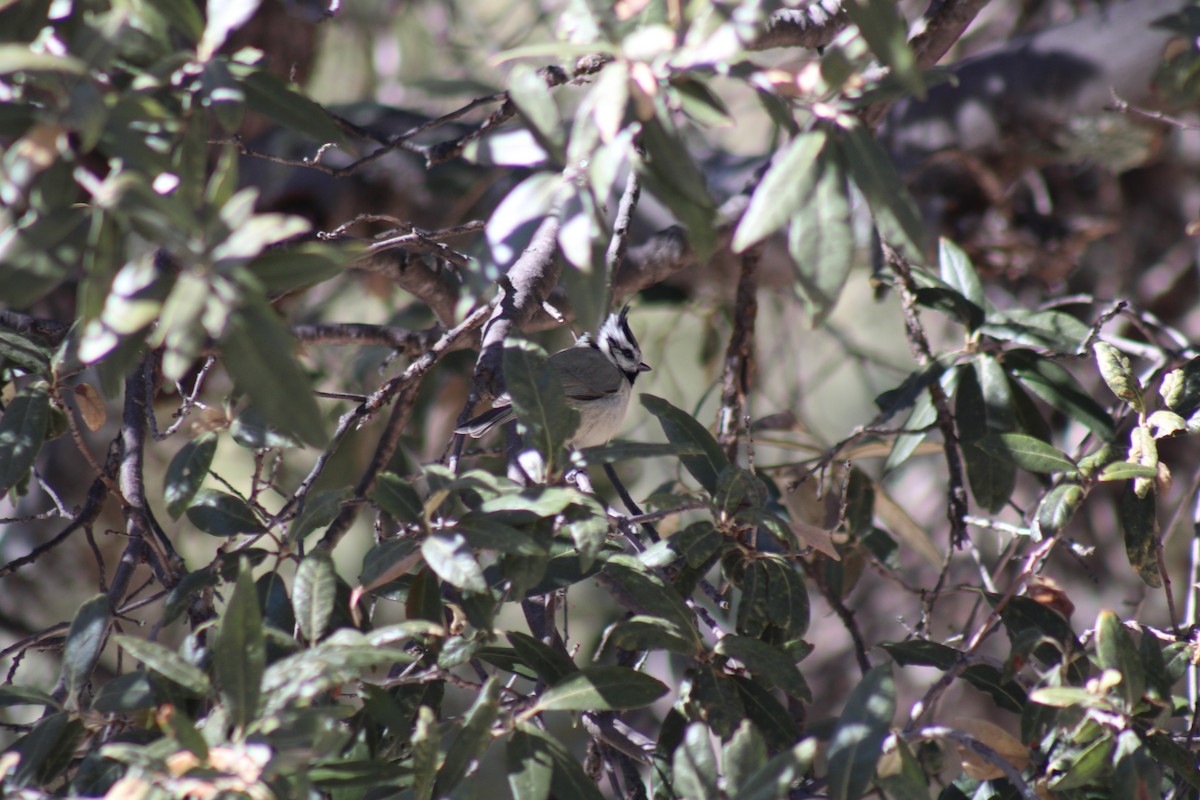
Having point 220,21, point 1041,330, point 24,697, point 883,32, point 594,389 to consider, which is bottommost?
point 594,389

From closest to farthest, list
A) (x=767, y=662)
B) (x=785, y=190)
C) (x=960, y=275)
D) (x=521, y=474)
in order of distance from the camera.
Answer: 1. (x=785, y=190)
2. (x=767, y=662)
3. (x=521, y=474)
4. (x=960, y=275)

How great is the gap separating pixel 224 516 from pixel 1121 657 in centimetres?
118

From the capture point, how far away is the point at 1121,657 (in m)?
1.23

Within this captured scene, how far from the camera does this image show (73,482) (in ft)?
10.8

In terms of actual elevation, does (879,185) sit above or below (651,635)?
above

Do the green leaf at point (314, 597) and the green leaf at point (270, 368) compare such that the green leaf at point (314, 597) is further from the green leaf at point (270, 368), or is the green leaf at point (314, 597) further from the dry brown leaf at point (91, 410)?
the dry brown leaf at point (91, 410)

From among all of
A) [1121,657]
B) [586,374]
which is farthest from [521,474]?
[586,374]

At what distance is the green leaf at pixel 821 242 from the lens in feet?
3.26

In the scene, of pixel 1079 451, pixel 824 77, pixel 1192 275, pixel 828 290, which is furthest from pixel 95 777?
pixel 1192 275

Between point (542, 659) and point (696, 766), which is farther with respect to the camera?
point (542, 659)

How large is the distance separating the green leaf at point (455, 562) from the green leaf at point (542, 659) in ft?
0.75

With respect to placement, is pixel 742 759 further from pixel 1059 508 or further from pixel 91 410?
pixel 91 410

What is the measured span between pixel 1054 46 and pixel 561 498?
2479mm

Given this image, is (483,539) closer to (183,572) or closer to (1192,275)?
(183,572)
